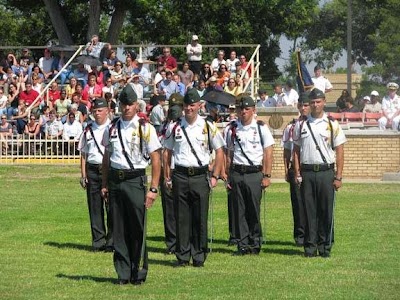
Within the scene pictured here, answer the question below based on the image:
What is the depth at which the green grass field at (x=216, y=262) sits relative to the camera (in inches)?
537

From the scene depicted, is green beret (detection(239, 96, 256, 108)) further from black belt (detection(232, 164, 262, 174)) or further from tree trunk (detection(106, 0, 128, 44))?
tree trunk (detection(106, 0, 128, 44))

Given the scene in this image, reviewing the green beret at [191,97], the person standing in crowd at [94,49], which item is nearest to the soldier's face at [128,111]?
the green beret at [191,97]

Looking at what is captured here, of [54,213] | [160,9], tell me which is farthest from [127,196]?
[160,9]

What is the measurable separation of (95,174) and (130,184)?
377cm

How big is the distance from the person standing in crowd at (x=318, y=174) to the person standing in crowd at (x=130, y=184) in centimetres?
334

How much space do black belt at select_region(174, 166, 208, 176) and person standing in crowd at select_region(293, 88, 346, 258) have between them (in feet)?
5.32


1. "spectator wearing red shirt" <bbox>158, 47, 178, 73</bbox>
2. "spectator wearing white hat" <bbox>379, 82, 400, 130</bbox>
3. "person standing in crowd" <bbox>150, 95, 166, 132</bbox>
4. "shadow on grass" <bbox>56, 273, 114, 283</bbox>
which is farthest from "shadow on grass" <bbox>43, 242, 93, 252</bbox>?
"spectator wearing red shirt" <bbox>158, 47, 178, 73</bbox>

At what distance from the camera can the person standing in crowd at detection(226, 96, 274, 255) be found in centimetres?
1719

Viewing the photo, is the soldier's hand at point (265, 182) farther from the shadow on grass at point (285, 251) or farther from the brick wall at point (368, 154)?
the brick wall at point (368, 154)

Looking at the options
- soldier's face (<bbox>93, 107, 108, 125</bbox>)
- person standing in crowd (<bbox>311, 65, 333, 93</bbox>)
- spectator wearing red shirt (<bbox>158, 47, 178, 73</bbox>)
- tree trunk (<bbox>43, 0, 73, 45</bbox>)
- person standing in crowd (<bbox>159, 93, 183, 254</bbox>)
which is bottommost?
person standing in crowd (<bbox>159, 93, 183, 254</bbox>)

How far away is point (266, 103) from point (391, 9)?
2501 centimetres

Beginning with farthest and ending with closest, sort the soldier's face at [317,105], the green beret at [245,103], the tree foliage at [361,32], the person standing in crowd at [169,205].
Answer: the tree foliage at [361,32] → the green beret at [245,103] → the person standing in crowd at [169,205] → the soldier's face at [317,105]

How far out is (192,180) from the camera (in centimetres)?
1582

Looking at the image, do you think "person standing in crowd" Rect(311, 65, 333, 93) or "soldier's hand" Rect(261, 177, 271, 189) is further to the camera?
"person standing in crowd" Rect(311, 65, 333, 93)
